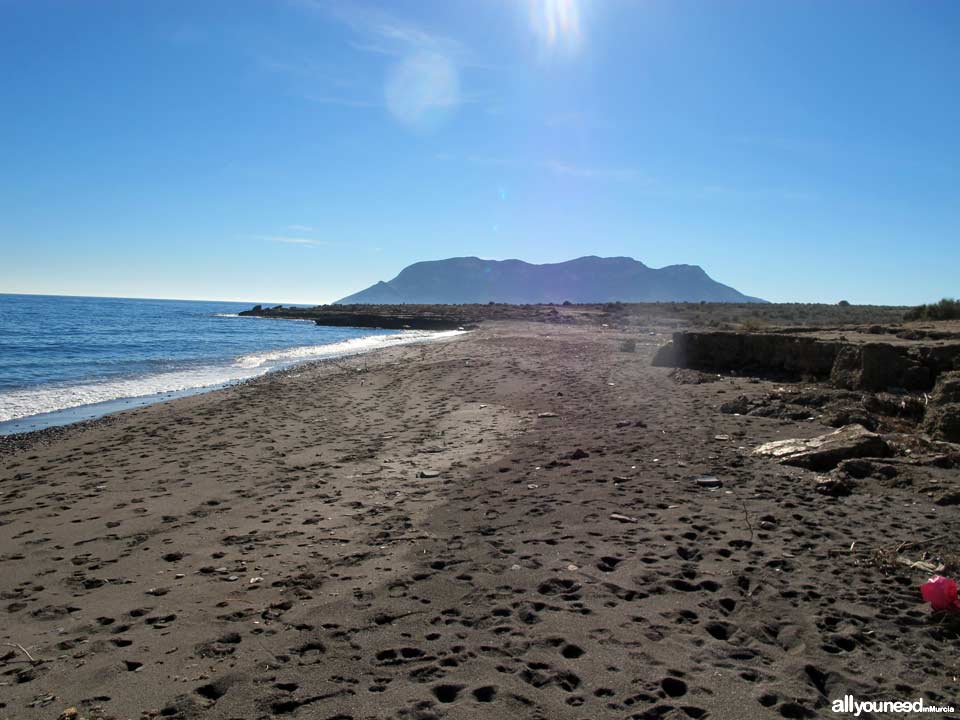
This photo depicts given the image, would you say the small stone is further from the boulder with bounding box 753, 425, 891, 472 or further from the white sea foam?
the white sea foam

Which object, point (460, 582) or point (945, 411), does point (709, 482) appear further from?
point (945, 411)

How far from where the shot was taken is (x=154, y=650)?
3.71 m

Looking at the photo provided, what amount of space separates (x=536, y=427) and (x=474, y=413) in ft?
6.48

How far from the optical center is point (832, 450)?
7.05 meters

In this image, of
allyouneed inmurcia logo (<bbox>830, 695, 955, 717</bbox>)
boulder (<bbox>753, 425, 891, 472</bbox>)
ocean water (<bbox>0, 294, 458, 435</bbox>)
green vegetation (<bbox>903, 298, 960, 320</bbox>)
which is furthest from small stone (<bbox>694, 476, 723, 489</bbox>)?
green vegetation (<bbox>903, 298, 960, 320</bbox>)

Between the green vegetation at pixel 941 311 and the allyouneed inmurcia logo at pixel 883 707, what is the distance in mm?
17497

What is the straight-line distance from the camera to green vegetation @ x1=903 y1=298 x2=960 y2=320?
16734 mm

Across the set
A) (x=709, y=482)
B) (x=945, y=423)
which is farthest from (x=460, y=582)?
(x=945, y=423)

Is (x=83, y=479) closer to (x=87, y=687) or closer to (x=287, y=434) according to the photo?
(x=287, y=434)

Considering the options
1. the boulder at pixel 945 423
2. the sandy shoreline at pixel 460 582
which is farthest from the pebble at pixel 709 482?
the boulder at pixel 945 423

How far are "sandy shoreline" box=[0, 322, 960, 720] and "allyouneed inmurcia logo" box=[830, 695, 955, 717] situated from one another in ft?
0.19

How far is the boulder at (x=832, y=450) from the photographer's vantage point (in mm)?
7020

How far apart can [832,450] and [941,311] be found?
14.0 metres

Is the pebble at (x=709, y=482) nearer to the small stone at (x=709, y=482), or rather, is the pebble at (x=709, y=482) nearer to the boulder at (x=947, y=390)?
the small stone at (x=709, y=482)
